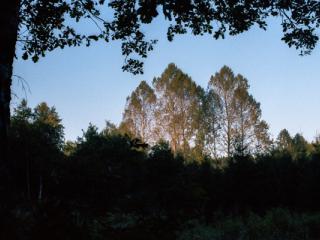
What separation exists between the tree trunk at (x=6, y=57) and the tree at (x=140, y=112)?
3241cm

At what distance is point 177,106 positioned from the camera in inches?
1403

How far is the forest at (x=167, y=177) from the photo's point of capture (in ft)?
9.26

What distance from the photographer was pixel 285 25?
569 cm

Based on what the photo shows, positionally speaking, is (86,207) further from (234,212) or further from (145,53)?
(234,212)

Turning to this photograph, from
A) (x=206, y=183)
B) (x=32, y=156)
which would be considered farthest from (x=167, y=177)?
(x=32, y=156)

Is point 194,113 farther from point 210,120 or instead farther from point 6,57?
point 6,57

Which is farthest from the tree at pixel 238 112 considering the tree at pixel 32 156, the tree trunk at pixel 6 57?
the tree trunk at pixel 6 57

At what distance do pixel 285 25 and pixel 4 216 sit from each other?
5.13m

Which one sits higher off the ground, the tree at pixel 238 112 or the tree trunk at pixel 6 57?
the tree at pixel 238 112

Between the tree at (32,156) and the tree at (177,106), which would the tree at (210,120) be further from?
the tree at (32,156)

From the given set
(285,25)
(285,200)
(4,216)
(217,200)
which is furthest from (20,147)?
(4,216)

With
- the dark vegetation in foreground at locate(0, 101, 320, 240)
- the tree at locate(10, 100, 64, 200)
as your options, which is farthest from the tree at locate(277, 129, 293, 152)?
the tree at locate(10, 100, 64, 200)

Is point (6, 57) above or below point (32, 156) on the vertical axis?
below

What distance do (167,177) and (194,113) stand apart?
1663 cm
